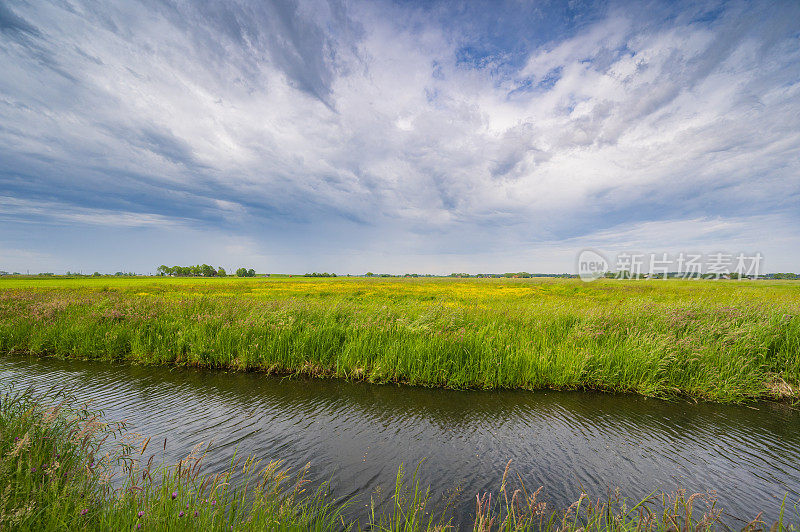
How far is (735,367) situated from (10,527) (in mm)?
13244

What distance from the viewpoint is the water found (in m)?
4.38

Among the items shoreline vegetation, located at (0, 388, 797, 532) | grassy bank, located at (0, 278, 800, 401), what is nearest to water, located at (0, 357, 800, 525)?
shoreline vegetation, located at (0, 388, 797, 532)

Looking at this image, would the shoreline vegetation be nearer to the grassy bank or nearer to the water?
the water

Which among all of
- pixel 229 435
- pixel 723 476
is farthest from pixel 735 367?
pixel 229 435

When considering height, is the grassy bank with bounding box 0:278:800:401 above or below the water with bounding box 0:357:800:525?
above

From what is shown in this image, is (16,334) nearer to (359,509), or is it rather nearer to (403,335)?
(403,335)

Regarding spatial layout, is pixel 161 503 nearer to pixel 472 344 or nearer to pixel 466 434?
pixel 466 434

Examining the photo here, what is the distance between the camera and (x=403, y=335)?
9.24 metres

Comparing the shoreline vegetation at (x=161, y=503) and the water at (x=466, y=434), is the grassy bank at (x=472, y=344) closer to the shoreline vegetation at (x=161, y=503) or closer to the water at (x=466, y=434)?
the water at (x=466, y=434)

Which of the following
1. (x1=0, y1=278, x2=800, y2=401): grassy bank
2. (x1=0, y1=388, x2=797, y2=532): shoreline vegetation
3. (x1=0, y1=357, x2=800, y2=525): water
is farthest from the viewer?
(x1=0, y1=278, x2=800, y2=401): grassy bank

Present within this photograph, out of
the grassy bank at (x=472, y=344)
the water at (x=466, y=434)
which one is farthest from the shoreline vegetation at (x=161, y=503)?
the grassy bank at (x=472, y=344)

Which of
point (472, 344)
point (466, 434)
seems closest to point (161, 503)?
point (466, 434)

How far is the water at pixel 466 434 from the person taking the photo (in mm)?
4375

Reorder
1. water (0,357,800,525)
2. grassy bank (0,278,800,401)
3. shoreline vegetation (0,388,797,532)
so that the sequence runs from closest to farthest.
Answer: shoreline vegetation (0,388,797,532)
water (0,357,800,525)
grassy bank (0,278,800,401)
